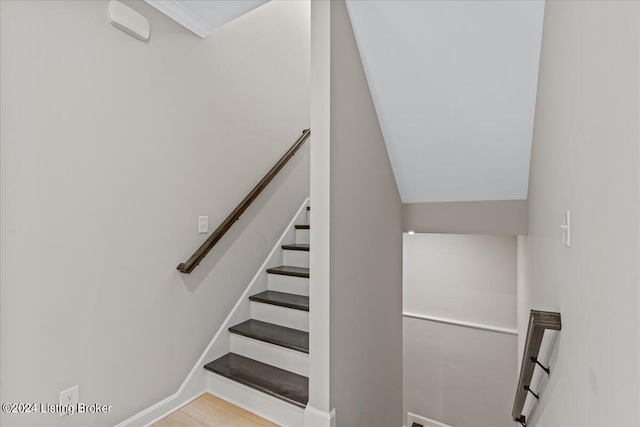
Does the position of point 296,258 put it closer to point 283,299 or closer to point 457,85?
point 283,299

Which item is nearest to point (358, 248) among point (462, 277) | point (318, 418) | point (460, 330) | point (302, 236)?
point (318, 418)

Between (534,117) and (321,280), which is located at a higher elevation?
(534,117)

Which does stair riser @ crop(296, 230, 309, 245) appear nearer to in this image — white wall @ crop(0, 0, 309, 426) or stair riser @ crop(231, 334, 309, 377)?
white wall @ crop(0, 0, 309, 426)

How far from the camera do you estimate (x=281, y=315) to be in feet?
7.86

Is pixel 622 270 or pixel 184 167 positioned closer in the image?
pixel 622 270

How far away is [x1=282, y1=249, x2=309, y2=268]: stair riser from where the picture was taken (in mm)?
2852

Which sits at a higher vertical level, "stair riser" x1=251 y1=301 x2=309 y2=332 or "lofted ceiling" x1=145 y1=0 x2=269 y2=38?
"lofted ceiling" x1=145 y1=0 x2=269 y2=38

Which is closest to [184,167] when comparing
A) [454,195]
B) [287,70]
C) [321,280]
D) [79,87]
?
[79,87]

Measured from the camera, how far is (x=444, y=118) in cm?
214

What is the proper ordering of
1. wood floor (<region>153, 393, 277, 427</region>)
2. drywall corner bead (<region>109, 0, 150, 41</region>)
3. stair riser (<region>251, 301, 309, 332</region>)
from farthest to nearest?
stair riser (<region>251, 301, 309, 332</region>) < wood floor (<region>153, 393, 277, 427</region>) < drywall corner bead (<region>109, 0, 150, 41</region>)

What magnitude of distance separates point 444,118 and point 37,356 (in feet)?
8.21

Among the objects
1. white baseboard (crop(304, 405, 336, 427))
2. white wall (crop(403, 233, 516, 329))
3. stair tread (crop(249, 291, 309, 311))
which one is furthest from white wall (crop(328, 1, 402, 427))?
white wall (crop(403, 233, 516, 329))

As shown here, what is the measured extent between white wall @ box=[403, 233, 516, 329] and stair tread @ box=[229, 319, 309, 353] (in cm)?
269

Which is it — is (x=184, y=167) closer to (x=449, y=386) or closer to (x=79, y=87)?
(x=79, y=87)
